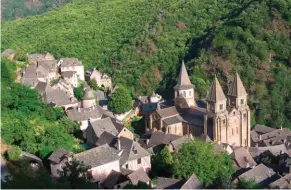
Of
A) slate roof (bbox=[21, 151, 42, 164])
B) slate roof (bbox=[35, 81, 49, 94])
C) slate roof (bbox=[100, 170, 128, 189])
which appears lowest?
slate roof (bbox=[100, 170, 128, 189])

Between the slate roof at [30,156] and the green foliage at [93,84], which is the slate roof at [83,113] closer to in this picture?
the slate roof at [30,156]

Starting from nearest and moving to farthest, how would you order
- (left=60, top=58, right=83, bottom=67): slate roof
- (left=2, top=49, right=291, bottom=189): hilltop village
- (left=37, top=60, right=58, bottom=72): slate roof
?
1. (left=2, top=49, right=291, bottom=189): hilltop village
2. (left=37, top=60, right=58, bottom=72): slate roof
3. (left=60, top=58, right=83, bottom=67): slate roof

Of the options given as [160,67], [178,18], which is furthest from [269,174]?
[178,18]

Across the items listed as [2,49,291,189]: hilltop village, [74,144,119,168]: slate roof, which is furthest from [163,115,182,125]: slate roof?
[74,144,119,168]: slate roof

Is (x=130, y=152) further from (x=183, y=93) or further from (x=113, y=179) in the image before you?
(x=183, y=93)

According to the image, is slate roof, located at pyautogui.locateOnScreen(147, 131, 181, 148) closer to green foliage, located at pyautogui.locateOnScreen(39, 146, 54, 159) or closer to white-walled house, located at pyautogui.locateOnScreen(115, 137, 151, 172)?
white-walled house, located at pyautogui.locateOnScreen(115, 137, 151, 172)

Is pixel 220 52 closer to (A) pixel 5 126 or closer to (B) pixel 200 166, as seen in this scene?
(B) pixel 200 166
